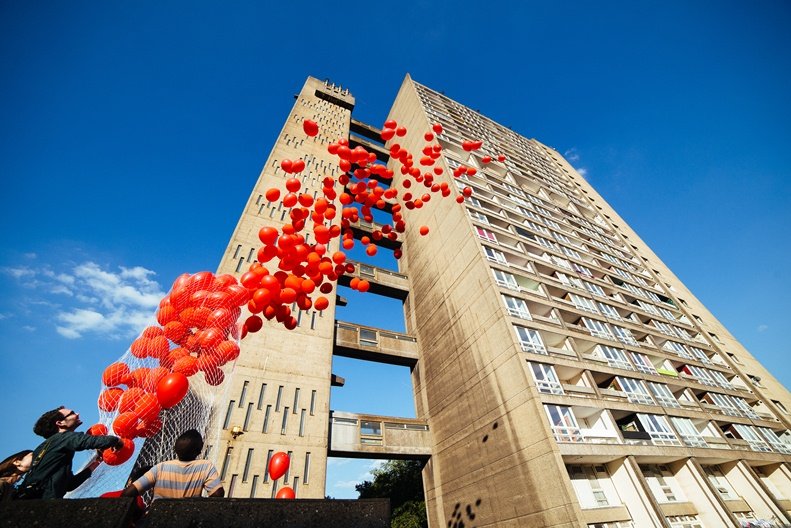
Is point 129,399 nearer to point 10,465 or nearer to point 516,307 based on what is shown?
point 10,465

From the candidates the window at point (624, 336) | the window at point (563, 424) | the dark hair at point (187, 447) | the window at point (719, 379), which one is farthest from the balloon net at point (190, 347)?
the window at point (719, 379)

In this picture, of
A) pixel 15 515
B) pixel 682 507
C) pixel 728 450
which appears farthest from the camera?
pixel 728 450

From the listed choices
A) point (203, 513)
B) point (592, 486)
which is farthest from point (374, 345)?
point (203, 513)

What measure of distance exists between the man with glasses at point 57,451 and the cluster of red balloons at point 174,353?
1.92m

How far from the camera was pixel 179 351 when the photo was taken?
703 cm

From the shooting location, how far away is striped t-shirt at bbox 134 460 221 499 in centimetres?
332

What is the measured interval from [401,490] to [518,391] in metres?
15.9

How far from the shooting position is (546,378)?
14.4m

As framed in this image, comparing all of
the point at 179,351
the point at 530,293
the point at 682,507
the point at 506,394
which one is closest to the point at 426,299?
the point at 530,293

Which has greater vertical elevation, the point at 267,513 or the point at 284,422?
the point at 284,422

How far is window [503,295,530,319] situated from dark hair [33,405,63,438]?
16.0 metres

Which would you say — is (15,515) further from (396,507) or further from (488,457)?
(396,507)

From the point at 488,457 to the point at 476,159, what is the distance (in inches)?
997

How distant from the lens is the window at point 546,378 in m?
13.9
